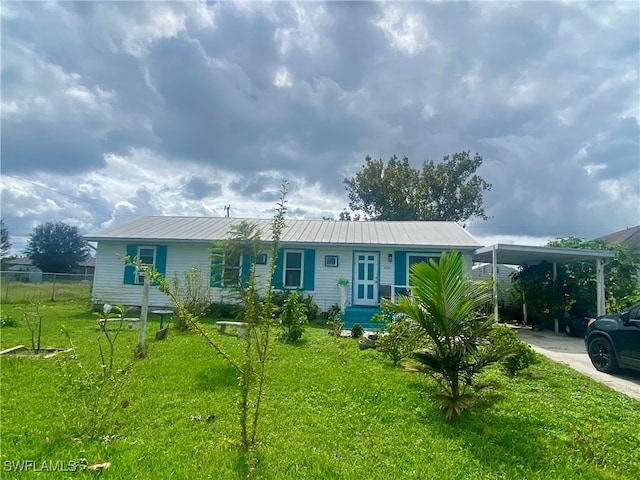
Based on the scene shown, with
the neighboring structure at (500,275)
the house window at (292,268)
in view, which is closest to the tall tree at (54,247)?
the house window at (292,268)

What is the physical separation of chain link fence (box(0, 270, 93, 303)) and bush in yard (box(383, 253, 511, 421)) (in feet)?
48.6

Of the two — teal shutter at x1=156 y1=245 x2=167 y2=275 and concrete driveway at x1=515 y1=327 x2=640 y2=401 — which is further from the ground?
teal shutter at x1=156 y1=245 x2=167 y2=275

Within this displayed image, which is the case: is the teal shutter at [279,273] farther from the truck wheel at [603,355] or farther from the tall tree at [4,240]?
the tall tree at [4,240]

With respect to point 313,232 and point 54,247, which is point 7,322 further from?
point 54,247

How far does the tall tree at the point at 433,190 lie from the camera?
88.1 feet

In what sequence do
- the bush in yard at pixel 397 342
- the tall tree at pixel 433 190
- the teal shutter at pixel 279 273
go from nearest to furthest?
the bush in yard at pixel 397 342 < the teal shutter at pixel 279 273 < the tall tree at pixel 433 190

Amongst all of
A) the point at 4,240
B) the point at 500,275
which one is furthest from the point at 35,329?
the point at 4,240

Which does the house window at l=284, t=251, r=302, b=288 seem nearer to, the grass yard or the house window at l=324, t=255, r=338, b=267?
the house window at l=324, t=255, r=338, b=267

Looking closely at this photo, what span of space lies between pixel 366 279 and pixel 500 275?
1374 centimetres

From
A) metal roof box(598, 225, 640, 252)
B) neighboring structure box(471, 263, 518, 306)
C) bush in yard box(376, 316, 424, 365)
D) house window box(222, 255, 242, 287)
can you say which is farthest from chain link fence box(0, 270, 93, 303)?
metal roof box(598, 225, 640, 252)

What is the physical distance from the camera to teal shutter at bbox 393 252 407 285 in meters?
12.6

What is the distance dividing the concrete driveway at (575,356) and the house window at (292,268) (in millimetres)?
7929

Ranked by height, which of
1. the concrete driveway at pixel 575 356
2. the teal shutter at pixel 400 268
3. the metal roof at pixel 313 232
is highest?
the metal roof at pixel 313 232

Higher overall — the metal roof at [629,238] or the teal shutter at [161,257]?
the metal roof at [629,238]
